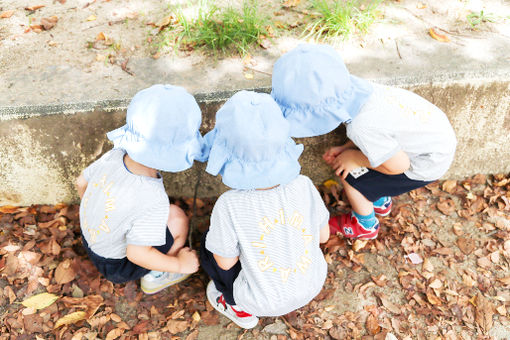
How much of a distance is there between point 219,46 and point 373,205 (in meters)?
1.65

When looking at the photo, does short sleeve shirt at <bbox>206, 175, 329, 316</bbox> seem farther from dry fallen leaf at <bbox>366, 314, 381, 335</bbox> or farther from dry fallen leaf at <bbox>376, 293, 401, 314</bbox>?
dry fallen leaf at <bbox>376, 293, 401, 314</bbox>

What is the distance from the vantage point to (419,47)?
10.4 ft

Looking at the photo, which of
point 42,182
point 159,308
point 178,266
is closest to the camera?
point 178,266

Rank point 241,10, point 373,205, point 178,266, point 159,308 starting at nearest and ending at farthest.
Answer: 1. point 178,266
2. point 159,308
3. point 373,205
4. point 241,10

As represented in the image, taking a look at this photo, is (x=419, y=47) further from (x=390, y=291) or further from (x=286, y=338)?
(x=286, y=338)

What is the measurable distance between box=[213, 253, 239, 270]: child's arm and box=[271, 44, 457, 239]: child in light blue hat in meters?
0.75

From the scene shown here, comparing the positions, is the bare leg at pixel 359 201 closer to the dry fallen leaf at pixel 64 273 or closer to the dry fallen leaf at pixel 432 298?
the dry fallen leaf at pixel 432 298

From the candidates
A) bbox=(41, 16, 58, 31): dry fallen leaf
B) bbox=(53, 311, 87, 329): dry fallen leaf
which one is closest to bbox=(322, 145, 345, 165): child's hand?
bbox=(53, 311, 87, 329): dry fallen leaf

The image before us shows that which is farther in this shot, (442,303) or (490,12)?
(490,12)

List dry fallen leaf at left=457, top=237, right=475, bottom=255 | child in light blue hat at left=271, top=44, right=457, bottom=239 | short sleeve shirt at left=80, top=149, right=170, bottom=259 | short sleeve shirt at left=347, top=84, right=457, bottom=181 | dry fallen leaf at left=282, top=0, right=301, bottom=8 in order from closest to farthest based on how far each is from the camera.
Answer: child in light blue hat at left=271, top=44, right=457, bottom=239
short sleeve shirt at left=80, top=149, right=170, bottom=259
short sleeve shirt at left=347, top=84, right=457, bottom=181
dry fallen leaf at left=457, top=237, right=475, bottom=255
dry fallen leaf at left=282, top=0, right=301, bottom=8

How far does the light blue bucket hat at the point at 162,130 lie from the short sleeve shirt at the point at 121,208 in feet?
0.66

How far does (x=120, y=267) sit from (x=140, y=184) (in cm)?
59

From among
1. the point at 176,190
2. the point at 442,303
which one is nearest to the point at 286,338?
the point at 442,303

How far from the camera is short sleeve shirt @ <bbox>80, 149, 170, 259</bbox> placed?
2.26 m
